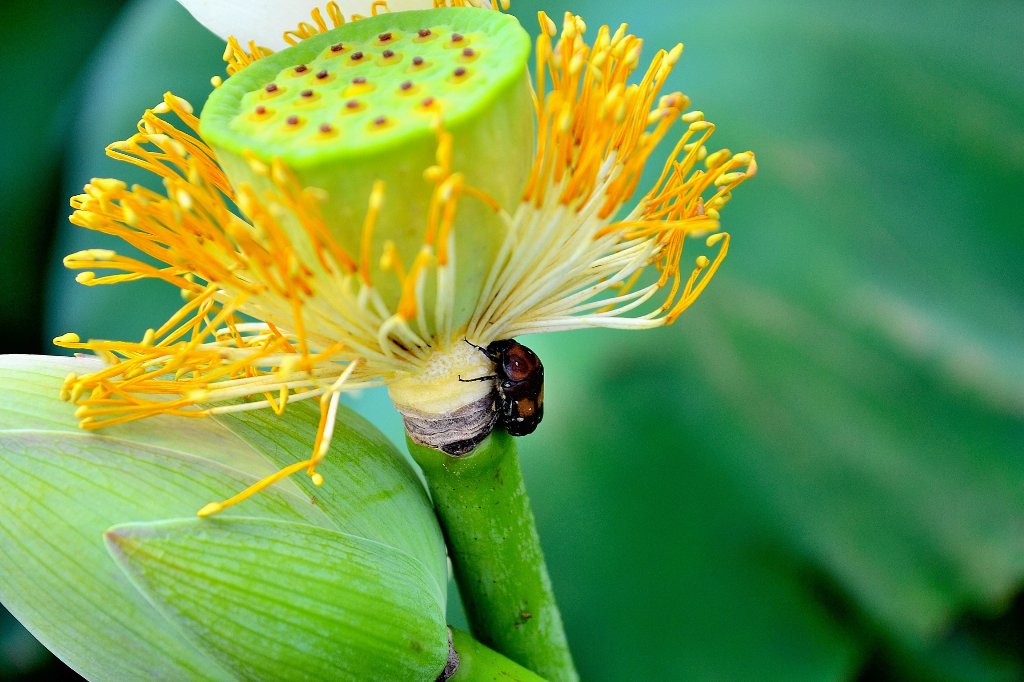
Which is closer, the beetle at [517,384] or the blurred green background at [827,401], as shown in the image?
the beetle at [517,384]

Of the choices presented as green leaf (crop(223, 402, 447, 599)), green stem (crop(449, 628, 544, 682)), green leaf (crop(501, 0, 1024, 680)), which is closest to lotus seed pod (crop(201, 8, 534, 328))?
green leaf (crop(223, 402, 447, 599))

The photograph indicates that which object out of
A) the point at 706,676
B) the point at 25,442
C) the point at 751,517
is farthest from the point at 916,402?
the point at 25,442

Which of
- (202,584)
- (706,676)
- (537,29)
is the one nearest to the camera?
(202,584)

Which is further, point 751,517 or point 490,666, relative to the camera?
point 751,517

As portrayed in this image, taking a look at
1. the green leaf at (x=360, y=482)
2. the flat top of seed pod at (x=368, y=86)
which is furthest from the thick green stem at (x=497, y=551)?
the flat top of seed pod at (x=368, y=86)

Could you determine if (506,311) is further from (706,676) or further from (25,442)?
(706,676)

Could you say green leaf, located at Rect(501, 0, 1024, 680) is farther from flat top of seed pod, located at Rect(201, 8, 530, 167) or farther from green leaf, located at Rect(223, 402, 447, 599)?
flat top of seed pod, located at Rect(201, 8, 530, 167)

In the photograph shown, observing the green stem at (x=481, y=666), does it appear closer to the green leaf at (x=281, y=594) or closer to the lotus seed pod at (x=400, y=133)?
the green leaf at (x=281, y=594)
